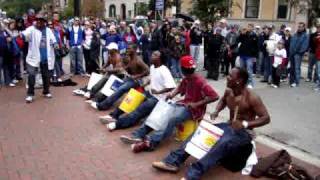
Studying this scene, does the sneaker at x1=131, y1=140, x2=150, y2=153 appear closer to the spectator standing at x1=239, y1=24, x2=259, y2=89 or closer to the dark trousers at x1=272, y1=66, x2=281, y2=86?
the spectator standing at x1=239, y1=24, x2=259, y2=89

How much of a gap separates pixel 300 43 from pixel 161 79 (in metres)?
6.10

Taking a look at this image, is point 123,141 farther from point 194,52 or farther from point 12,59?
point 194,52

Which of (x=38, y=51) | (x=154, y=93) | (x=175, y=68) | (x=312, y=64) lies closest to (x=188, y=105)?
(x=154, y=93)

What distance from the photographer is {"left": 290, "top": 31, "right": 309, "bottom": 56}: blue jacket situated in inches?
479

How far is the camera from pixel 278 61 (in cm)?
1210

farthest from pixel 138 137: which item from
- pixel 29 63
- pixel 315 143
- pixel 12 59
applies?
pixel 12 59

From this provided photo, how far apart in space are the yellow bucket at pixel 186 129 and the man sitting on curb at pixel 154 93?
73cm

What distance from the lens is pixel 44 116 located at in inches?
334

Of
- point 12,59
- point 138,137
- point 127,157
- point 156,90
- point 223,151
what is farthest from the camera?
point 12,59

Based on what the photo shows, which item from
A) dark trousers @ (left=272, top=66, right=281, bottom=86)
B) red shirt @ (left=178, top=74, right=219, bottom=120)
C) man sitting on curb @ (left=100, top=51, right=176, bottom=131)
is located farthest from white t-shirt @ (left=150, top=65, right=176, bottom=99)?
dark trousers @ (left=272, top=66, right=281, bottom=86)

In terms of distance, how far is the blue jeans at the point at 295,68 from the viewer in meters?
12.3

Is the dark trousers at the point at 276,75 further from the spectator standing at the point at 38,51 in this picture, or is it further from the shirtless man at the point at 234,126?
the shirtless man at the point at 234,126

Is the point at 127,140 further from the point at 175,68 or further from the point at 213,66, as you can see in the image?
the point at 213,66

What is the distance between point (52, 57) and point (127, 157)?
459cm
